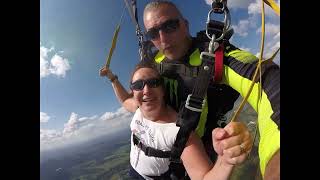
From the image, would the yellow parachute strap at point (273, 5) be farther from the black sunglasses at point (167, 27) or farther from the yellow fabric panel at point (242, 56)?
the black sunglasses at point (167, 27)

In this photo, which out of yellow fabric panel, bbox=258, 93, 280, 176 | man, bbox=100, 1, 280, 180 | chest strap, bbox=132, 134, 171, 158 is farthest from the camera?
chest strap, bbox=132, 134, 171, 158

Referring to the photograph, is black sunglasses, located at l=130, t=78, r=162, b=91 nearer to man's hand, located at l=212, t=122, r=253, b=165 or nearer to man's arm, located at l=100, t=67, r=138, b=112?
man's arm, located at l=100, t=67, r=138, b=112

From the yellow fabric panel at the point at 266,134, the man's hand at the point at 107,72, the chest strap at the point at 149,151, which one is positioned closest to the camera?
the yellow fabric panel at the point at 266,134

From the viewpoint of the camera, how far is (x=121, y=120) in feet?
7.39

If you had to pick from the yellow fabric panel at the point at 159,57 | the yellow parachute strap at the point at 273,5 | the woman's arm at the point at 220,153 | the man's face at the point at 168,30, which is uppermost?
the yellow parachute strap at the point at 273,5

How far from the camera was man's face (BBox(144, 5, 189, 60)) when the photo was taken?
2.09 meters

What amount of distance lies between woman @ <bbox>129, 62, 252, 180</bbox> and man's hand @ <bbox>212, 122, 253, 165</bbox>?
0.57 ft

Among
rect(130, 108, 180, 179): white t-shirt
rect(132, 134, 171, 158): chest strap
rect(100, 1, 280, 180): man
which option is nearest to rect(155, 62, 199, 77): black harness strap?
rect(100, 1, 280, 180): man

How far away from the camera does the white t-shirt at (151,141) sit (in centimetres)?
210

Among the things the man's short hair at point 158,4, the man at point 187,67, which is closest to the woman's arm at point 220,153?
the man at point 187,67

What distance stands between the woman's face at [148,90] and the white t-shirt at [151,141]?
77 millimetres

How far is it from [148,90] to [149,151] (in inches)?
11.0
